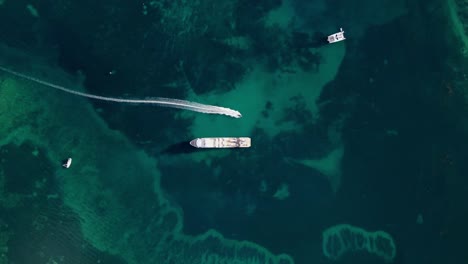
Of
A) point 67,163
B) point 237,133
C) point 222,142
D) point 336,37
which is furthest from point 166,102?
point 336,37

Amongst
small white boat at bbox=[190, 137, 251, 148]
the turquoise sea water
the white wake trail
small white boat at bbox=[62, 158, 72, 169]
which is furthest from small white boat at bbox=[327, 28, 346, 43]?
small white boat at bbox=[62, 158, 72, 169]

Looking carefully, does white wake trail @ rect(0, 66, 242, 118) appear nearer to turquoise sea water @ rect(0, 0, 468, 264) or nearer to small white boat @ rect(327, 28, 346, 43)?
turquoise sea water @ rect(0, 0, 468, 264)

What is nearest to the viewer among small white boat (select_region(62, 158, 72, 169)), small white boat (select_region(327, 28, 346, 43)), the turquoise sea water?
small white boat (select_region(62, 158, 72, 169))

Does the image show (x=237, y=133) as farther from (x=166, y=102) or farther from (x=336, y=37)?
(x=336, y=37)

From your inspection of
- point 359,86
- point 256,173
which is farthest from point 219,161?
point 359,86

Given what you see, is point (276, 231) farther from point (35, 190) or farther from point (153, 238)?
point (35, 190)

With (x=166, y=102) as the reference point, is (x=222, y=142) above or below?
below

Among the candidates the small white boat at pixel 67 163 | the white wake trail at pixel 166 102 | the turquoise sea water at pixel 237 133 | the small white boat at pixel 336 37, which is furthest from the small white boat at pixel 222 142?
the small white boat at pixel 336 37
